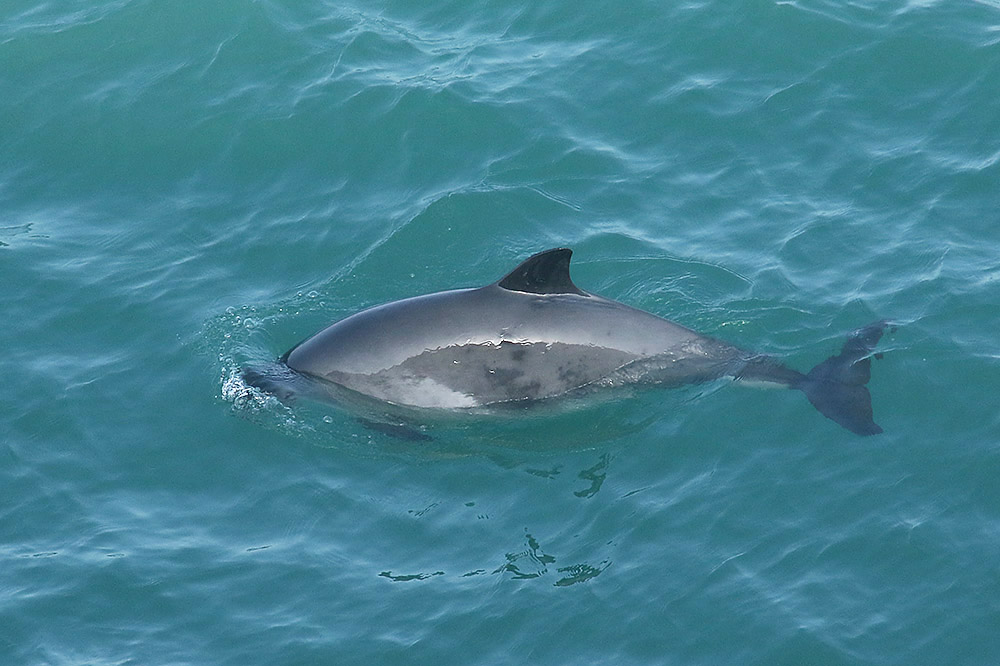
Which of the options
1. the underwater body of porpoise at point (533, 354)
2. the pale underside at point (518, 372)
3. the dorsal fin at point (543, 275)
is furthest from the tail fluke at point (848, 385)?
the dorsal fin at point (543, 275)

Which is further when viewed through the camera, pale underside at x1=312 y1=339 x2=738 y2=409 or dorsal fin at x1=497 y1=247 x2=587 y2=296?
pale underside at x1=312 y1=339 x2=738 y2=409

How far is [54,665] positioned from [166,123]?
10590mm

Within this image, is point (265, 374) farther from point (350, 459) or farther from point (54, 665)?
point (54, 665)

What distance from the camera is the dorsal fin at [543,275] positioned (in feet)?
49.4

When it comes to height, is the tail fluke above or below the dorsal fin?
below

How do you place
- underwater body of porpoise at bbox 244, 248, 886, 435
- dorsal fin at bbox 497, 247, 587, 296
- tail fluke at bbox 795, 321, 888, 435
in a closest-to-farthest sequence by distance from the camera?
1. tail fluke at bbox 795, 321, 888, 435
2. dorsal fin at bbox 497, 247, 587, 296
3. underwater body of porpoise at bbox 244, 248, 886, 435

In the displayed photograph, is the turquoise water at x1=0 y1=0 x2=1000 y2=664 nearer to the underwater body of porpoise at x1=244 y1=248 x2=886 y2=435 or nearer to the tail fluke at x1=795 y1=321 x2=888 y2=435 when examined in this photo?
the tail fluke at x1=795 y1=321 x2=888 y2=435

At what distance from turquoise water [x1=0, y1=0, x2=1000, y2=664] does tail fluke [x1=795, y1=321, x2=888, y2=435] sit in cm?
18

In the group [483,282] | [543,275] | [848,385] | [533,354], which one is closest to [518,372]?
[533,354]

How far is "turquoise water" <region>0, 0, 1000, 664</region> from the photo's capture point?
13.1m

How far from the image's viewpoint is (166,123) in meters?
21.1

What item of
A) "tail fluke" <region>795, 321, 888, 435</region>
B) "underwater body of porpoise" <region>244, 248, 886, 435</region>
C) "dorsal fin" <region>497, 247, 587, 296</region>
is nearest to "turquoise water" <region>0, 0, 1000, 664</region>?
"tail fluke" <region>795, 321, 888, 435</region>

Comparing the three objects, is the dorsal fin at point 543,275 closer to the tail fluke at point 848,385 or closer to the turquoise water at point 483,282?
the turquoise water at point 483,282

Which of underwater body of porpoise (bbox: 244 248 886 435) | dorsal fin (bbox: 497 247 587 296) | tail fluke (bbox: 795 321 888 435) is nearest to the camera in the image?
tail fluke (bbox: 795 321 888 435)
